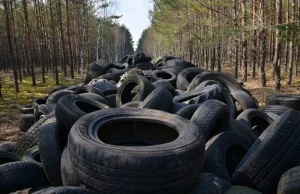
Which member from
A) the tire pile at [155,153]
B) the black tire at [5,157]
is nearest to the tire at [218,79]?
the tire pile at [155,153]

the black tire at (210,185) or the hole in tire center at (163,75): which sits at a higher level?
the hole in tire center at (163,75)

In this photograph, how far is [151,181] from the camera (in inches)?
127

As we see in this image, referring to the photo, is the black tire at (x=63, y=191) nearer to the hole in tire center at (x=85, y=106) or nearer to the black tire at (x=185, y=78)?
the hole in tire center at (x=85, y=106)

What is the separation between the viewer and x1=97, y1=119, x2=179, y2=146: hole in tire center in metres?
4.59

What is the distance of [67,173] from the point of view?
4.01 m

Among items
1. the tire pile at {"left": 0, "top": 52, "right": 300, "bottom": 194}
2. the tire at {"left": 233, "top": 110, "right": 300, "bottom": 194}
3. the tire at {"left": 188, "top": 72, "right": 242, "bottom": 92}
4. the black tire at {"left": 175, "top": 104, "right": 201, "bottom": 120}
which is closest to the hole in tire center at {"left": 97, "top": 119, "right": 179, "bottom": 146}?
the tire pile at {"left": 0, "top": 52, "right": 300, "bottom": 194}

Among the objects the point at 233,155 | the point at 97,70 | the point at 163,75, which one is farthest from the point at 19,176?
the point at 97,70

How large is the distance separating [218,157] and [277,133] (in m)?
0.91

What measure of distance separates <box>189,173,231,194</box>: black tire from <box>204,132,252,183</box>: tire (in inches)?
14.5

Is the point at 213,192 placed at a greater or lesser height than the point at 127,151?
lesser

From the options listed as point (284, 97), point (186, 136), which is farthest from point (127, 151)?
point (284, 97)

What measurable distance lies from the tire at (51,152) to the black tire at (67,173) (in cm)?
22

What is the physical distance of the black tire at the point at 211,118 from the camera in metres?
4.79

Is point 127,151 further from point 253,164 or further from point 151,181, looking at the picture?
point 253,164
